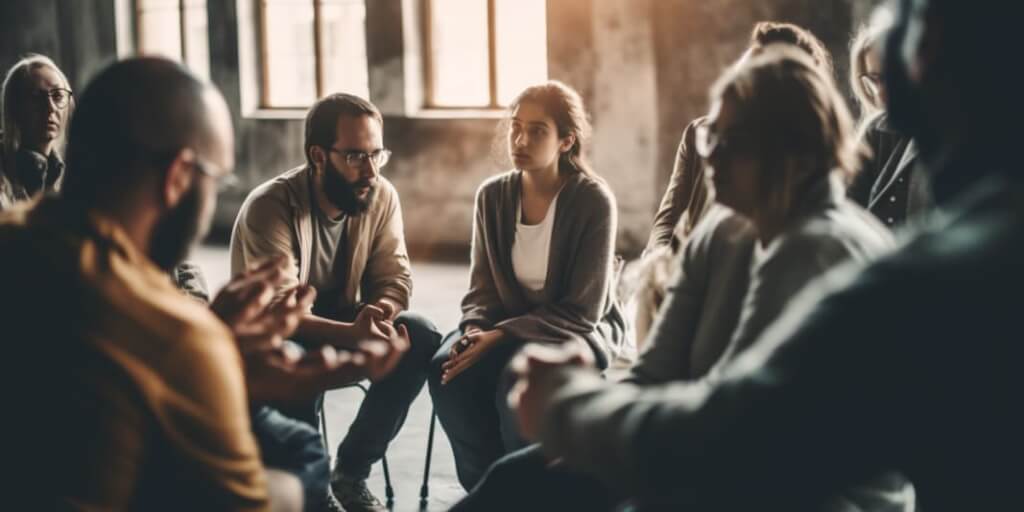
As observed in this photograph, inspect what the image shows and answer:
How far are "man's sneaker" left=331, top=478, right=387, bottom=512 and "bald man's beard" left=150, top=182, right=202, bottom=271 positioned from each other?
194cm

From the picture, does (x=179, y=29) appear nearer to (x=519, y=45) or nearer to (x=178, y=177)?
(x=519, y=45)

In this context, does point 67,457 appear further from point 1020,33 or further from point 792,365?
point 1020,33

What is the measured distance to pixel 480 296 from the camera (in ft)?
12.3

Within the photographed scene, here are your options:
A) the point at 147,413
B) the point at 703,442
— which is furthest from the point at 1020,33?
the point at 147,413

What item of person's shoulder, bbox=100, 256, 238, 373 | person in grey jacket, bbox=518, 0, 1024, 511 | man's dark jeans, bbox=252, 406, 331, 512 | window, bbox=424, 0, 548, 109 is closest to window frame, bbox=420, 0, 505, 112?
window, bbox=424, 0, 548, 109

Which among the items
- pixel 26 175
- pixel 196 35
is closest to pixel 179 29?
pixel 196 35

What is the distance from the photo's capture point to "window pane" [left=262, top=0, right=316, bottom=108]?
10.7 meters

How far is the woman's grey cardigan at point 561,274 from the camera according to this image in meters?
3.58

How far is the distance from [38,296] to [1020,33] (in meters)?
1.27

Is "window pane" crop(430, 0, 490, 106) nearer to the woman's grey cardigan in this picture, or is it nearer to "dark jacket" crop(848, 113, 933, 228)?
the woman's grey cardigan

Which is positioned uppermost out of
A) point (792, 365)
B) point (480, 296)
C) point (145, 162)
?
point (145, 162)

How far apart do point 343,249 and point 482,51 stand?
20.9 feet

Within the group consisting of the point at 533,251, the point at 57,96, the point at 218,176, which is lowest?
the point at 533,251

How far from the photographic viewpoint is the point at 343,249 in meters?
3.84
